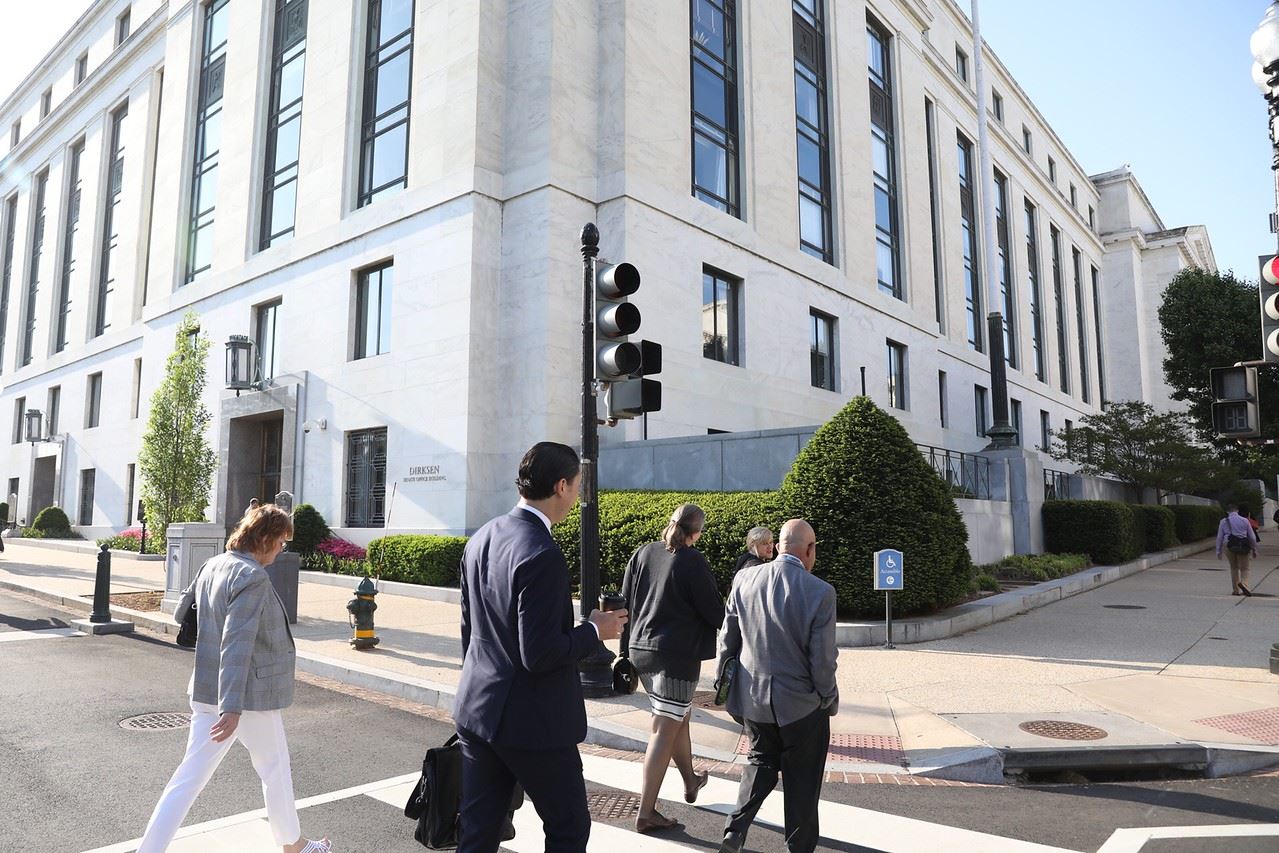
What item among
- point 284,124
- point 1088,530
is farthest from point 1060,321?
point 284,124

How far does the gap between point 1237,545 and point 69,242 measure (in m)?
47.3

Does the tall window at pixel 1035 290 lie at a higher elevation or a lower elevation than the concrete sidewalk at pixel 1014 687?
higher

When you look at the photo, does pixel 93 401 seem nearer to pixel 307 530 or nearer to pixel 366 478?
pixel 307 530

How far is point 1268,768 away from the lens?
596 centimetres

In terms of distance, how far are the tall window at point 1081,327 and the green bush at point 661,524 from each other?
4601 cm

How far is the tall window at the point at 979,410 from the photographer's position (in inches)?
1433

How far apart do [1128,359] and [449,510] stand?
55.9 m

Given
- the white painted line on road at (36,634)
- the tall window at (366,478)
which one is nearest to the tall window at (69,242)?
the tall window at (366,478)

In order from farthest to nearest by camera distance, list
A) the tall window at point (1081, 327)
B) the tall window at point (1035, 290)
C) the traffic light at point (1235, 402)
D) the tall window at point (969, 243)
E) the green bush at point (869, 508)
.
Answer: the tall window at point (1081, 327) < the tall window at point (1035, 290) < the tall window at point (969, 243) < the green bush at point (869, 508) < the traffic light at point (1235, 402)

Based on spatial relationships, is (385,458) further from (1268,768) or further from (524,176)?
(1268,768)

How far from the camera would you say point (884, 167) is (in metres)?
31.7

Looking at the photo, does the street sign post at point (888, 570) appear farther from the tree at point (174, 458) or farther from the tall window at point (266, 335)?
the tall window at point (266, 335)

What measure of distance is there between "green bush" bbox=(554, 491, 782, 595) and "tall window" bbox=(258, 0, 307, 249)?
1550 centimetres

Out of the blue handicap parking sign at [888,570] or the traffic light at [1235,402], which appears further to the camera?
the blue handicap parking sign at [888,570]
